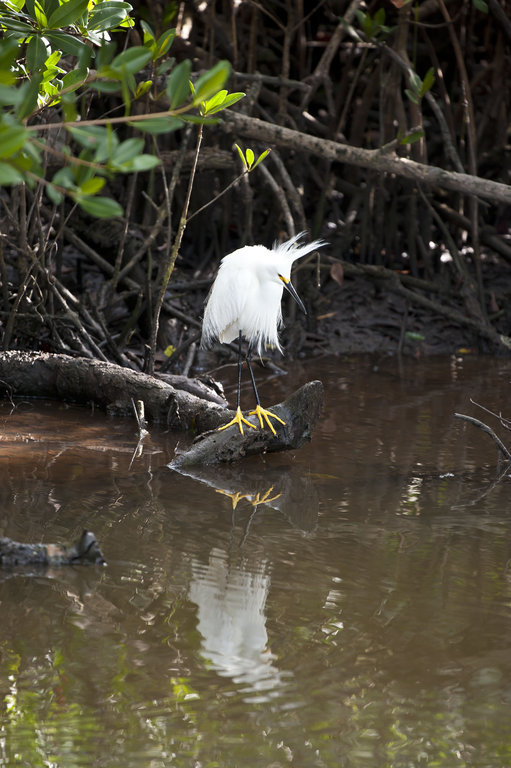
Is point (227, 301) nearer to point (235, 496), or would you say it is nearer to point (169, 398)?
point (169, 398)

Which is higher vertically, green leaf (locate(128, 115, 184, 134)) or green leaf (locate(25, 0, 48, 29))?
green leaf (locate(25, 0, 48, 29))

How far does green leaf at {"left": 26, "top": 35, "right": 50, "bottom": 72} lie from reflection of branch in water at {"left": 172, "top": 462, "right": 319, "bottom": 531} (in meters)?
1.65

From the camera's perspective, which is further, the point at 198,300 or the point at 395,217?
the point at 395,217

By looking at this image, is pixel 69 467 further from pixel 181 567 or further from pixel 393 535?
pixel 393 535

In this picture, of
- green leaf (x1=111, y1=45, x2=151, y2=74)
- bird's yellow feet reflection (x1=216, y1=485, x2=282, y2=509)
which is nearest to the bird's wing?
bird's yellow feet reflection (x1=216, y1=485, x2=282, y2=509)

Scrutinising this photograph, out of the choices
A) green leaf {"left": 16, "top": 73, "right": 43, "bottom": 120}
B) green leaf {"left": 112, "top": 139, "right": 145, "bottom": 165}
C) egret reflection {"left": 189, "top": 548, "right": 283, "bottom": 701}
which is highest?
green leaf {"left": 16, "top": 73, "right": 43, "bottom": 120}

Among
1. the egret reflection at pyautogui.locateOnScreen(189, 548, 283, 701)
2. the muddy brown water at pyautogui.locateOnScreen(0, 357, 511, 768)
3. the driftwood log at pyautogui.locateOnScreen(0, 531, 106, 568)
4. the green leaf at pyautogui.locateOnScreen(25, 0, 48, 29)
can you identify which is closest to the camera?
the muddy brown water at pyautogui.locateOnScreen(0, 357, 511, 768)

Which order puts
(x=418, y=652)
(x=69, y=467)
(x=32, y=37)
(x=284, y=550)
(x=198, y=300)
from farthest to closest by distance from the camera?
(x=198, y=300), (x=69, y=467), (x=284, y=550), (x=32, y=37), (x=418, y=652)

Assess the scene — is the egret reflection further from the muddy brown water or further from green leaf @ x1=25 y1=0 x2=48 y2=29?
green leaf @ x1=25 y1=0 x2=48 y2=29

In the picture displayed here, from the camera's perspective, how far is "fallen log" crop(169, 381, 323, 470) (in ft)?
12.2

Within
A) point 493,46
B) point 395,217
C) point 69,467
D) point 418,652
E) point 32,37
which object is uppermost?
point 493,46

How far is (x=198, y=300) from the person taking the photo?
6738 millimetres

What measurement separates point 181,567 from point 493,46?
6237 millimetres

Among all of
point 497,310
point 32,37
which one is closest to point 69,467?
point 32,37
